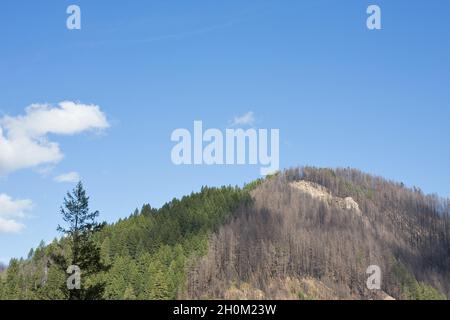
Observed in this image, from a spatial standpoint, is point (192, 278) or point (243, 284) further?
point (243, 284)

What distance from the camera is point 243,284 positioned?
195m

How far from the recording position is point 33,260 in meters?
199

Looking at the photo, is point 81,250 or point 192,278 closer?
point 81,250
